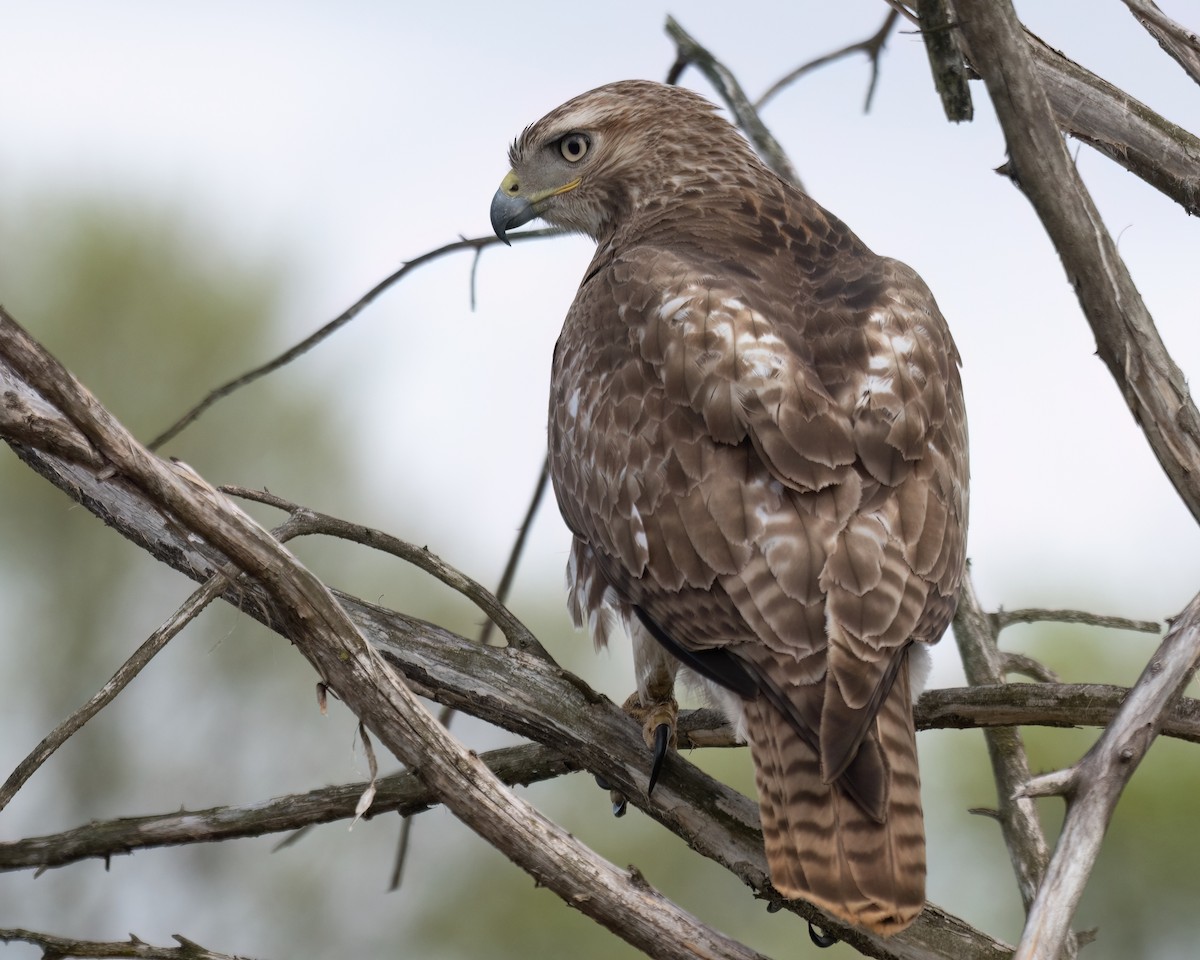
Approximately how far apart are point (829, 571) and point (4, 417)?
1813mm

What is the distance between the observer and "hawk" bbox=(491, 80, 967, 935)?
9.90 feet

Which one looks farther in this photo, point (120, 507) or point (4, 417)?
point (120, 507)

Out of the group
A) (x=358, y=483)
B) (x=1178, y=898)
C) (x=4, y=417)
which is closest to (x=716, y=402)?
(x=4, y=417)

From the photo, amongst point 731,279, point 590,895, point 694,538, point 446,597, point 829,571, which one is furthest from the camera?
point 446,597

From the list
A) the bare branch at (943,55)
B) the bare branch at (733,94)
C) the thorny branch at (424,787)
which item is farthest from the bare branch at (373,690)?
the bare branch at (733,94)

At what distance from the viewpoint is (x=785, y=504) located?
3.35 meters

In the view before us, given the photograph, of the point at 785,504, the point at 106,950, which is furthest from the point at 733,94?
the point at 106,950

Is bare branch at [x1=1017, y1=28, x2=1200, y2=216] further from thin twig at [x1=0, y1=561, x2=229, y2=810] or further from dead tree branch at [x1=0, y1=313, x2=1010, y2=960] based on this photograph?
thin twig at [x1=0, y1=561, x2=229, y2=810]

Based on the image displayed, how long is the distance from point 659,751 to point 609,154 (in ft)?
9.32

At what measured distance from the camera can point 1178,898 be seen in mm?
14711

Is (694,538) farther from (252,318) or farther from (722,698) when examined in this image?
(252,318)

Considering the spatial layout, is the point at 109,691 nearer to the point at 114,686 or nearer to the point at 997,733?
the point at 114,686

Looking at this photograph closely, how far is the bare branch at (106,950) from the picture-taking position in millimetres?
2991

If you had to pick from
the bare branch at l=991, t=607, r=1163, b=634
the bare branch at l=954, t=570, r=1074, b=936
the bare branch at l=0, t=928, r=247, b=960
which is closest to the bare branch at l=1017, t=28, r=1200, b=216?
the bare branch at l=991, t=607, r=1163, b=634
